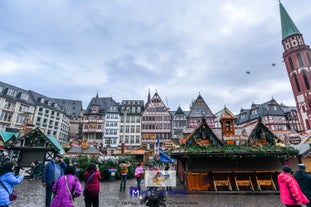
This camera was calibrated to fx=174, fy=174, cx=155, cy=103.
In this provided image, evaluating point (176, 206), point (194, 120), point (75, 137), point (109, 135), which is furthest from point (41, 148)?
point (75, 137)

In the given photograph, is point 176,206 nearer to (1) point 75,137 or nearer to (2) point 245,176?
(2) point 245,176

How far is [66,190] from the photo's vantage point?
4.38 meters

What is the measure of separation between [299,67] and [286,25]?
18306mm

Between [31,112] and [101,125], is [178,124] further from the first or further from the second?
[31,112]

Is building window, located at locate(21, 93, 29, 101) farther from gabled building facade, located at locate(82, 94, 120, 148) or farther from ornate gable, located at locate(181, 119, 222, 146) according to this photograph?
ornate gable, located at locate(181, 119, 222, 146)

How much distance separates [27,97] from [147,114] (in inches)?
1460

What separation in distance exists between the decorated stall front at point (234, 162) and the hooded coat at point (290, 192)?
776 cm

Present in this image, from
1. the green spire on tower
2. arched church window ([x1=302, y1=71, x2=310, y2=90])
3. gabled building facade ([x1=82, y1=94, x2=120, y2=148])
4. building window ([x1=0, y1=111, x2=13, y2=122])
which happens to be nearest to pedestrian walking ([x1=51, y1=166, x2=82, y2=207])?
gabled building facade ([x1=82, y1=94, x2=120, y2=148])

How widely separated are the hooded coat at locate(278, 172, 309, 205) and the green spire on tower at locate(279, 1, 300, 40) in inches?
2827

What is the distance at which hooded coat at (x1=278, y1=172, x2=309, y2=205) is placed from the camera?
4.86m

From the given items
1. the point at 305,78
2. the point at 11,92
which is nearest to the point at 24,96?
the point at 11,92

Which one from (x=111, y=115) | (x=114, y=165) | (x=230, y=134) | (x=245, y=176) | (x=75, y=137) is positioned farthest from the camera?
(x=75, y=137)

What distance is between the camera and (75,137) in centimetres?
6619

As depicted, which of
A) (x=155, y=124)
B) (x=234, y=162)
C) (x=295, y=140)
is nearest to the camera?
(x=234, y=162)
